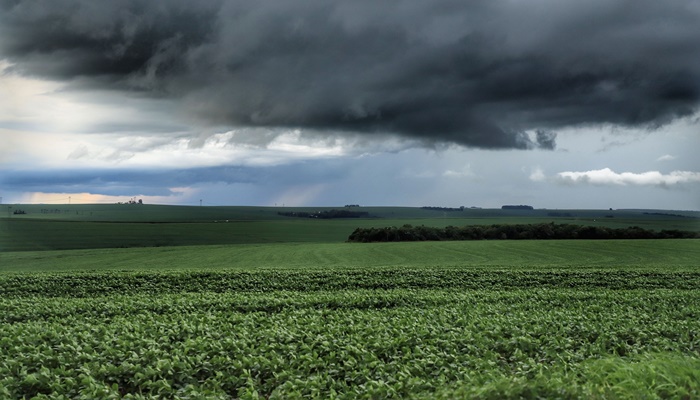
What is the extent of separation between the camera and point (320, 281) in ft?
105

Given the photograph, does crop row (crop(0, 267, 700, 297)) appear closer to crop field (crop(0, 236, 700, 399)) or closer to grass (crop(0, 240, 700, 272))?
crop field (crop(0, 236, 700, 399))

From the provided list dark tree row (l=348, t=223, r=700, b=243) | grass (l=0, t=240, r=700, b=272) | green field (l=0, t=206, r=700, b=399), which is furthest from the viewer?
dark tree row (l=348, t=223, r=700, b=243)

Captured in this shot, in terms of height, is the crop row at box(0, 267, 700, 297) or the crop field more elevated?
the crop field

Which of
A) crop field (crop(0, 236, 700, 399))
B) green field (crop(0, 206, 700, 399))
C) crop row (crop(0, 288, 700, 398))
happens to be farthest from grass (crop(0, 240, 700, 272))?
crop row (crop(0, 288, 700, 398))

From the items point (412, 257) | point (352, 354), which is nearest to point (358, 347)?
point (352, 354)

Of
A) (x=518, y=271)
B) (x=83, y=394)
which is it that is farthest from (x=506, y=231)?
(x=83, y=394)

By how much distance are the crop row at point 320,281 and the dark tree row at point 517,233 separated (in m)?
48.1

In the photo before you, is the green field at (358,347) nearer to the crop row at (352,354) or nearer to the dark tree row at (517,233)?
the crop row at (352,354)

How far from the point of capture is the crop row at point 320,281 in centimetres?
3025

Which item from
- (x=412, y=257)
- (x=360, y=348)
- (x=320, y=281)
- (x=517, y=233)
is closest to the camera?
(x=360, y=348)

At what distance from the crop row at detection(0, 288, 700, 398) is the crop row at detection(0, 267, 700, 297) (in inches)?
471

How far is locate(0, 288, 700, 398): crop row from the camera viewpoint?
35.2 ft

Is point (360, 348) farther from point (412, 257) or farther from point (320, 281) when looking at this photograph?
point (412, 257)

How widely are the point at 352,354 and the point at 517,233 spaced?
77958 mm
